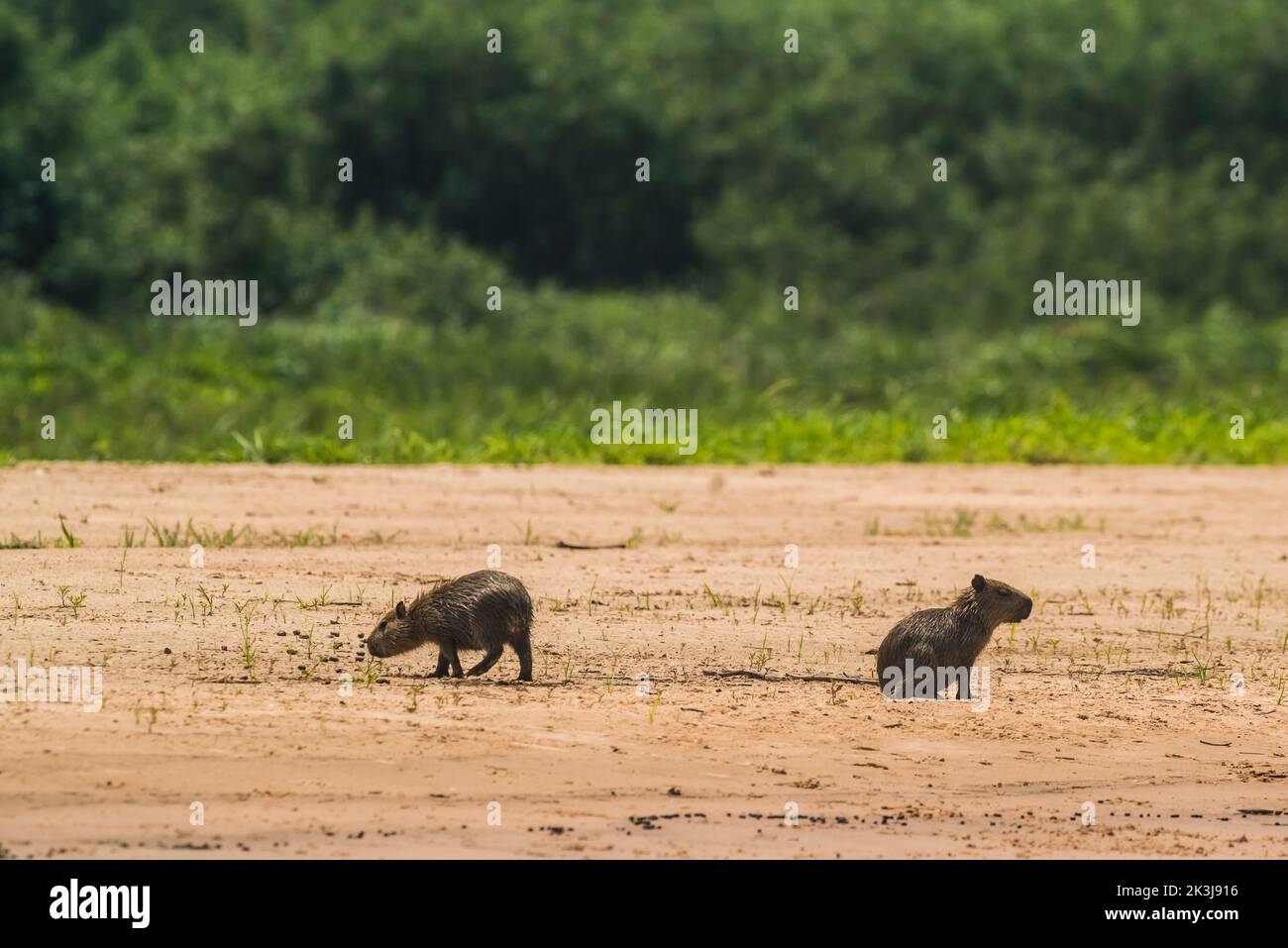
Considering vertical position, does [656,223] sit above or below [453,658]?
above

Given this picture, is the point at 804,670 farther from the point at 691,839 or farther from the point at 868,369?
the point at 868,369

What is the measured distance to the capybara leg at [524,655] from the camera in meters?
7.23

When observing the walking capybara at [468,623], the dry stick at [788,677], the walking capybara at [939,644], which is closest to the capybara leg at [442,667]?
the walking capybara at [468,623]

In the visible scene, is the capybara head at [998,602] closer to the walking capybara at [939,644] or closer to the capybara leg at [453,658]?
the walking capybara at [939,644]

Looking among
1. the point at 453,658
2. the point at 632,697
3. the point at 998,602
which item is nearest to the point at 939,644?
the point at 998,602

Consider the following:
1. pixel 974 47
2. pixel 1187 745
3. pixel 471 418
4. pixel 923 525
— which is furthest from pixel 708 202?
pixel 1187 745

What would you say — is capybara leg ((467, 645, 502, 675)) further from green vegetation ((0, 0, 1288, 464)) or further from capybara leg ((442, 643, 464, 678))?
green vegetation ((0, 0, 1288, 464))

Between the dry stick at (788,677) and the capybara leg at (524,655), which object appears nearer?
the capybara leg at (524,655)

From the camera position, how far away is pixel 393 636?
7.37m

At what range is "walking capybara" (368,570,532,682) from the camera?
721 cm

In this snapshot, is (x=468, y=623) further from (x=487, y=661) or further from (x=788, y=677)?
(x=788, y=677)

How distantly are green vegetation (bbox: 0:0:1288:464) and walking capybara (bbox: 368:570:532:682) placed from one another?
7555mm

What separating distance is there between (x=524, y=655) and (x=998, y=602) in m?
1.89
